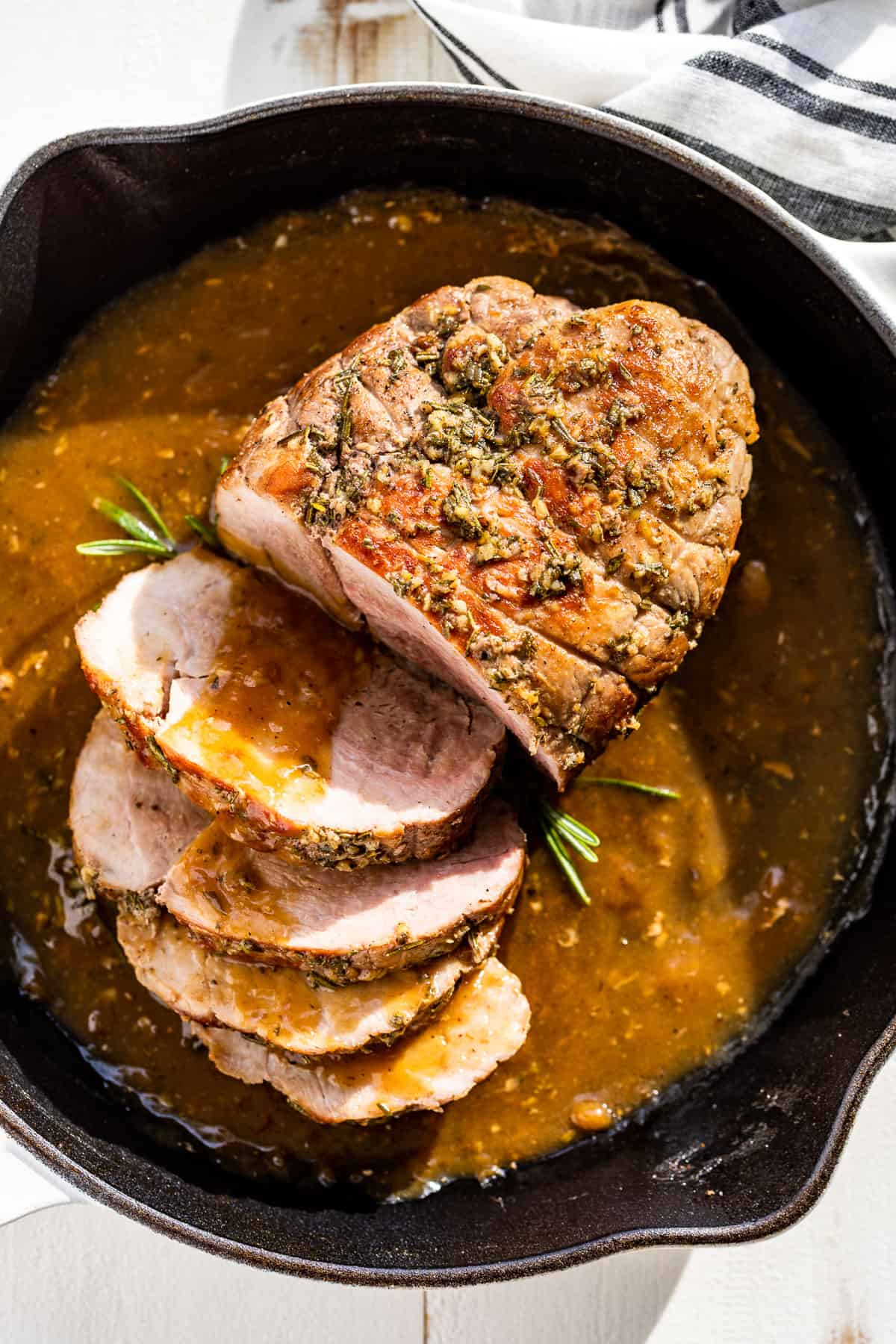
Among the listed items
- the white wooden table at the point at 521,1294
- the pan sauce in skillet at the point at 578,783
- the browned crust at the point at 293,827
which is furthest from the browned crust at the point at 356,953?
the white wooden table at the point at 521,1294

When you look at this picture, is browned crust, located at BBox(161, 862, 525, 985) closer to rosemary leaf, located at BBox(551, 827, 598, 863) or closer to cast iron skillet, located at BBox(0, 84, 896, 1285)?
rosemary leaf, located at BBox(551, 827, 598, 863)

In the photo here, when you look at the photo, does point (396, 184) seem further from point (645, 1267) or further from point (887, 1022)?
point (645, 1267)

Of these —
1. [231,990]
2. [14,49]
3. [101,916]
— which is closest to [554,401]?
[231,990]

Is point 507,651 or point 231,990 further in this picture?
point 231,990

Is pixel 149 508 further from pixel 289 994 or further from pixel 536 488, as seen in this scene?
pixel 289 994

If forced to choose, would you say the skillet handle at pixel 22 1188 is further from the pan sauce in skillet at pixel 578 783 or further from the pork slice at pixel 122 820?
the pork slice at pixel 122 820

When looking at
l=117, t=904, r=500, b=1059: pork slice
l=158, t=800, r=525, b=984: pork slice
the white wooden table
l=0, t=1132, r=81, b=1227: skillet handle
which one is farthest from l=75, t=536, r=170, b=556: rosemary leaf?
the white wooden table

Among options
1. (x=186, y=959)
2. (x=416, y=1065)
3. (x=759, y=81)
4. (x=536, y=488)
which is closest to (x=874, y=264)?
(x=759, y=81)
